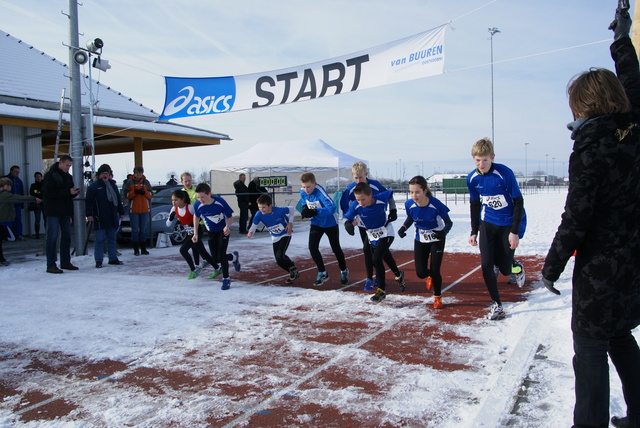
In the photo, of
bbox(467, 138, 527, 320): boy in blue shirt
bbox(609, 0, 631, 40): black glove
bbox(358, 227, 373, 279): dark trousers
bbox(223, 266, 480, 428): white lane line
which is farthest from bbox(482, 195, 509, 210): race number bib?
bbox(609, 0, 631, 40): black glove

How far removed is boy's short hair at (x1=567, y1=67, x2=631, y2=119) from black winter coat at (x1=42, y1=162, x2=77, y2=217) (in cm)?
864

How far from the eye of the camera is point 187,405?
3.29 m

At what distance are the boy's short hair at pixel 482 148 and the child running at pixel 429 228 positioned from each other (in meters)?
0.80

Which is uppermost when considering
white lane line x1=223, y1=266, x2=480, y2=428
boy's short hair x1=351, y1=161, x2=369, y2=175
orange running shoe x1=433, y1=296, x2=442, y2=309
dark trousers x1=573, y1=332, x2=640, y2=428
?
boy's short hair x1=351, y1=161, x2=369, y2=175

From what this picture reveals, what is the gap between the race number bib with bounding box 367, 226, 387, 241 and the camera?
651 cm

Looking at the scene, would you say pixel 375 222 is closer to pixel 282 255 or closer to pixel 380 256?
pixel 380 256

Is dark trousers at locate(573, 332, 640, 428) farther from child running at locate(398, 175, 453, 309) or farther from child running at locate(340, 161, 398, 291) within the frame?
child running at locate(340, 161, 398, 291)

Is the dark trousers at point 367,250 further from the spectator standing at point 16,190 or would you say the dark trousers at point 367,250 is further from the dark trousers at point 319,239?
the spectator standing at point 16,190

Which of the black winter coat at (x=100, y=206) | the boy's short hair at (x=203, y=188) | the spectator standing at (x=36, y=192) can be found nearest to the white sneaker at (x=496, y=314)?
the boy's short hair at (x=203, y=188)

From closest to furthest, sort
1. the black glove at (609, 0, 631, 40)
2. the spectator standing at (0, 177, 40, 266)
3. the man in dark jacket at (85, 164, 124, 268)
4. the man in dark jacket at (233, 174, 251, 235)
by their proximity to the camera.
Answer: the black glove at (609, 0, 631, 40) < the man in dark jacket at (85, 164, 124, 268) < the spectator standing at (0, 177, 40, 266) < the man in dark jacket at (233, 174, 251, 235)

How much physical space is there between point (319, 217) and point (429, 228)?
2.18m

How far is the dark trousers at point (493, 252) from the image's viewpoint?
5.23 meters

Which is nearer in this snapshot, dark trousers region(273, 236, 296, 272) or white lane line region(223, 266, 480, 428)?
white lane line region(223, 266, 480, 428)

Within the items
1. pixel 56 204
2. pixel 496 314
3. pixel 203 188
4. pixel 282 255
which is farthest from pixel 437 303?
pixel 56 204
